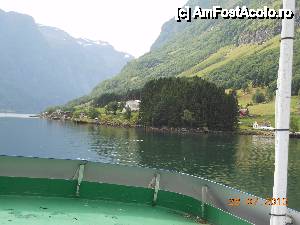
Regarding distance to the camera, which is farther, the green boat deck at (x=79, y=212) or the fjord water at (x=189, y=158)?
the fjord water at (x=189, y=158)

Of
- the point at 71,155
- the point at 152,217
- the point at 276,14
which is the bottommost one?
the point at 71,155

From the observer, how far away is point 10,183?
500 inches

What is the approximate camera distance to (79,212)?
11.7 meters

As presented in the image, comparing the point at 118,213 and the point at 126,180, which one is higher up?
the point at 126,180

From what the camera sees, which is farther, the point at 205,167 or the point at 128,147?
the point at 128,147

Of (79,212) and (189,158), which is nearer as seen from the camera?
(79,212)

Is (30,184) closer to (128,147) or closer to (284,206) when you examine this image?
(284,206)

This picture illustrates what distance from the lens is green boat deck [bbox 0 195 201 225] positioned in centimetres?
1108

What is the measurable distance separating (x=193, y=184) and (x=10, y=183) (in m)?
5.32

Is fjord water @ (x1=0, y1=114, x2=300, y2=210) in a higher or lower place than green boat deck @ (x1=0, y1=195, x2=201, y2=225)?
lower

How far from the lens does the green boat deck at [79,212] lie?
36.3 feet

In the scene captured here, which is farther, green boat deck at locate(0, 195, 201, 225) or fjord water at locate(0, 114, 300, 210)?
fjord water at locate(0, 114, 300, 210)

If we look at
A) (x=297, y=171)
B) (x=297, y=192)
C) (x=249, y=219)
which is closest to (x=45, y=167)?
(x=249, y=219)

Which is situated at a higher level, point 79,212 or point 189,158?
point 79,212
